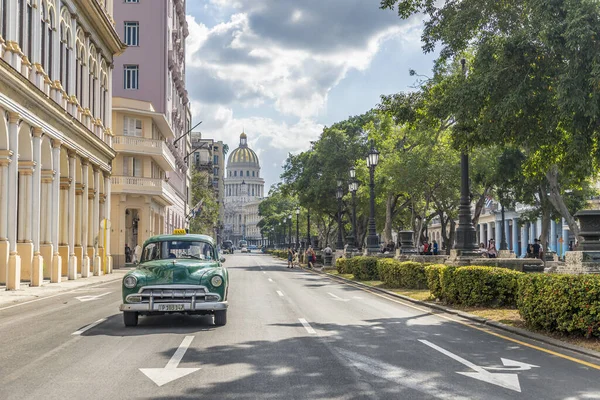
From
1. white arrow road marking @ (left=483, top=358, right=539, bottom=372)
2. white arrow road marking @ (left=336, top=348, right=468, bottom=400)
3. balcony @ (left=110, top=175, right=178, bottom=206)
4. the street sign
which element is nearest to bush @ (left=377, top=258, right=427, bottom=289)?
the street sign

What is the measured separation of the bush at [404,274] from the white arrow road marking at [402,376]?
13.4 meters

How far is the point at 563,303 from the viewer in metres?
11.2

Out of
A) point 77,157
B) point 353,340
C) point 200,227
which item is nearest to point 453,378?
point 353,340

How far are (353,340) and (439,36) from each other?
29.6ft

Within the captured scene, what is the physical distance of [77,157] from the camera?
34.4 m

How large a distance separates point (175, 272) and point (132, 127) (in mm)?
39802

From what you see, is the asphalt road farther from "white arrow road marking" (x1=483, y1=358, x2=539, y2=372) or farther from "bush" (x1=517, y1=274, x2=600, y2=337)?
"bush" (x1=517, y1=274, x2=600, y2=337)

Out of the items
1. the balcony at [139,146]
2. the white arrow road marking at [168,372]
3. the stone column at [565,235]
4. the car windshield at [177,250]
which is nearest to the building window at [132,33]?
the balcony at [139,146]

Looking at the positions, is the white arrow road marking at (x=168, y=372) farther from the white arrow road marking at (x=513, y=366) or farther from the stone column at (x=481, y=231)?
the stone column at (x=481, y=231)

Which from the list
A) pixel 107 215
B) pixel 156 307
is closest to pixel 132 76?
pixel 107 215

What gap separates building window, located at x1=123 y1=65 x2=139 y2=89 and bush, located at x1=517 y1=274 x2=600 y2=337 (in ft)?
160

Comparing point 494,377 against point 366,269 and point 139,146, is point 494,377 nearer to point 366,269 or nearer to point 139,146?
point 366,269

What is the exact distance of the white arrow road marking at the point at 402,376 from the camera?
7.41 m

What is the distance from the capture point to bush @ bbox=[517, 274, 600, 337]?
1078 cm
